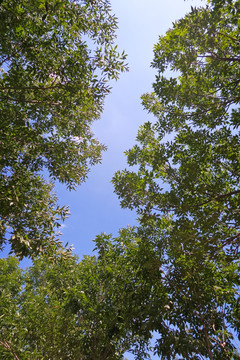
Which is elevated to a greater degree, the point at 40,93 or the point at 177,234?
the point at 40,93

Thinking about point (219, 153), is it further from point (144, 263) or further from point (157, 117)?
point (144, 263)

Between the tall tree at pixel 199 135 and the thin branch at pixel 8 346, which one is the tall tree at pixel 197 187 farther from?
the thin branch at pixel 8 346

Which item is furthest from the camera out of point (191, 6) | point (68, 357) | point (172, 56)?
point (68, 357)

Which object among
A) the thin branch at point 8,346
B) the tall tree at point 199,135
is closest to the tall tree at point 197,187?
the tall tree at point 199,135

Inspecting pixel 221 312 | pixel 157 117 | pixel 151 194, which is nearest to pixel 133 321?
pixel 221 312

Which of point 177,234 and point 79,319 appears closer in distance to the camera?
point 177,234

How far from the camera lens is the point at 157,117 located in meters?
9.51

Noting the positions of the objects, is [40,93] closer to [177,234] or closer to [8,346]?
[177,234]

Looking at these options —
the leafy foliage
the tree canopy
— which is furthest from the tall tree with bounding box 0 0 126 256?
the leafy foliage

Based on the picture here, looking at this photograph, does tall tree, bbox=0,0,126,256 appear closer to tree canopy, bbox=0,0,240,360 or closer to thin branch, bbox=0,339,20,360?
tree canopy, bbox=0,0,240,360

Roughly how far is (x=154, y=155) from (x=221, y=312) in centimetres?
602

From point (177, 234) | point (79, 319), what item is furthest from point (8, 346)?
point (177, 234)

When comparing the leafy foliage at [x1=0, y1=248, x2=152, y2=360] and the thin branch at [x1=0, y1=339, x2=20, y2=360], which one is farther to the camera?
the leafy foliage at [x1=0, y1=248, x2=152, y2=360]

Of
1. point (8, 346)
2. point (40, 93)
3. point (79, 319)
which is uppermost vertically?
point (40, 93)
